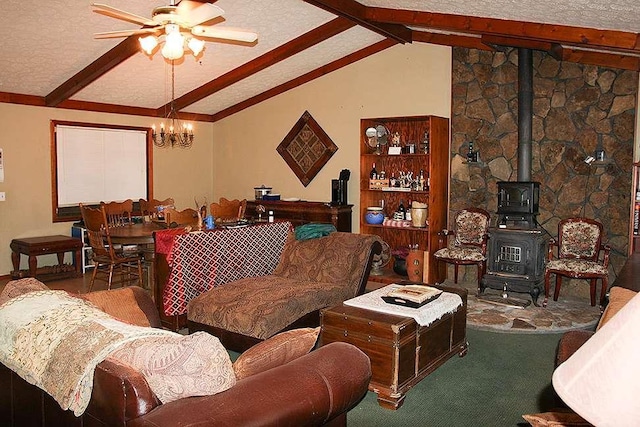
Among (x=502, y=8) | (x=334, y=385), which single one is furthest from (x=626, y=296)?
(x=502, y=8)

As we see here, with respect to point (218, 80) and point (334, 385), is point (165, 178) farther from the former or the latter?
point (334, 385)

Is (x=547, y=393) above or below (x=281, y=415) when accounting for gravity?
below

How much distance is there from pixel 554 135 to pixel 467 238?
1.48m

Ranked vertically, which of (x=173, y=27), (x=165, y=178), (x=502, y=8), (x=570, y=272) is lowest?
(x=570, y=272)

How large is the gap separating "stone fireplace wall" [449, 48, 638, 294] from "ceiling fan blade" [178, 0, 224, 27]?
365 cm

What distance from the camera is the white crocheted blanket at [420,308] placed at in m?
3.37

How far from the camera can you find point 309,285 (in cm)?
426

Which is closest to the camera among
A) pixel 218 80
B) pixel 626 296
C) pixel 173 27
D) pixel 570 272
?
pixel 626 296

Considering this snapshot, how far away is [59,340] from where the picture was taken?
1.80m

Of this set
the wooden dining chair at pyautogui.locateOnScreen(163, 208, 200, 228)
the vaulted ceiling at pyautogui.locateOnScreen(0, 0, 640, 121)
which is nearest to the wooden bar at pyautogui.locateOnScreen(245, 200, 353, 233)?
the vaulted ceiling at pyautogui.locateOnScreen(0, 0, 640, 121)

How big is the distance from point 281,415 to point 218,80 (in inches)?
241

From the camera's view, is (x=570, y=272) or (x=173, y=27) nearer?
(x=173, y=27)

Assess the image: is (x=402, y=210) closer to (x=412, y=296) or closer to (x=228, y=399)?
(x=412, y=296)

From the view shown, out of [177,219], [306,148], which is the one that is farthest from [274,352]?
[306,148]
